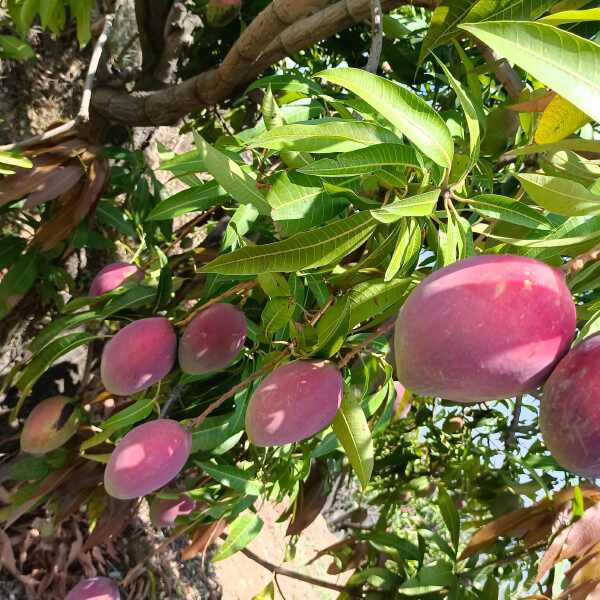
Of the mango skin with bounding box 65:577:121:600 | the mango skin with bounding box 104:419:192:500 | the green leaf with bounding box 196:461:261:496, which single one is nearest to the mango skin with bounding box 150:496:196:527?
the mango skin with bounding box 65:577:121:600

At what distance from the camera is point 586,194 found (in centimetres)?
55

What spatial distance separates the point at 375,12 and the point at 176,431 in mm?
638

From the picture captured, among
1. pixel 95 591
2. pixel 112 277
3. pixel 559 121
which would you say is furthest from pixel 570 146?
pixel 95 591

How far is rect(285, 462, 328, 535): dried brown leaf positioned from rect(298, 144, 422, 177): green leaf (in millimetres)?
1096

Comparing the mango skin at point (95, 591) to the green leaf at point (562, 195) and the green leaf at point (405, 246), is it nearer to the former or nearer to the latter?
the green leaf at point (405, 246)

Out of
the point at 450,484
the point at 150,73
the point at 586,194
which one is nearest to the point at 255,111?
the point at 150,73

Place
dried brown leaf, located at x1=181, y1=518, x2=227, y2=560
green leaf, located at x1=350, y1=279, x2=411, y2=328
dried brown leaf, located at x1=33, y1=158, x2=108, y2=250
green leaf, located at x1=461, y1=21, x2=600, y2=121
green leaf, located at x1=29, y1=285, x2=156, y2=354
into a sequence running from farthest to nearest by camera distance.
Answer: dried brown leaf, located at x1=181, y1=518, x2=227, y2=560
dried brown leaf, located at x1=33, y1=158, x2=108, y2=250
green leaf, located at x1=29, y1=285, x2=156, y2=354
green leaf, located at x1=350, y1=279, x2=411, y2=328
green leaf, located at x1=461, y1=21, x2=600, y2=121

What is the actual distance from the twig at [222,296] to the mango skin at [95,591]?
29.5 inches

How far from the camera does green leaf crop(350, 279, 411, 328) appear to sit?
75cm

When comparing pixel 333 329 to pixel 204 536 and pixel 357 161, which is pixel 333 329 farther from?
pixel 204 536

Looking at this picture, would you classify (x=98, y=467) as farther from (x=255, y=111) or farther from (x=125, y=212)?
(x=255, y=111)

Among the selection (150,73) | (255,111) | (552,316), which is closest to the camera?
(552,316)

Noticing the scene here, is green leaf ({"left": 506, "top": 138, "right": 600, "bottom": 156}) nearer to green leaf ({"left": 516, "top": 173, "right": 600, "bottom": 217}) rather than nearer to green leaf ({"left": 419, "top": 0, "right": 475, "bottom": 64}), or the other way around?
green leaf ({"left": 516, "top": 173, "right": 600, "bottom": 217})

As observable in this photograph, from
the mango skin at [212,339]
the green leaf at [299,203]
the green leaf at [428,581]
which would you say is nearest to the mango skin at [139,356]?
the mango skin at [212,339]
